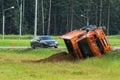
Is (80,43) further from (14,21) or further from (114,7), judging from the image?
(114,7)

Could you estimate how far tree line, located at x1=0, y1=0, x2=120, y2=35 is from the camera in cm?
14038

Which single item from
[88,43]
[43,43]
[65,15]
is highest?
[88,43]

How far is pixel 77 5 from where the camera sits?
147m

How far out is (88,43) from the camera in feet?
94.8

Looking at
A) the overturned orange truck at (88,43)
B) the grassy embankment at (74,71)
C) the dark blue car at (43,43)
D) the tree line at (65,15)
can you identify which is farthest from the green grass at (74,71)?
the tree line at (65,15)

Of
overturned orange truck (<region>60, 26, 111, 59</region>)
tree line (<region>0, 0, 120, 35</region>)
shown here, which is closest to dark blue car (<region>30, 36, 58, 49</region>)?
overturned orange truck (<region>60, 26, 111, 59</region>)

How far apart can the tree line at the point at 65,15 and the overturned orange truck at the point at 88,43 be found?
355 feet

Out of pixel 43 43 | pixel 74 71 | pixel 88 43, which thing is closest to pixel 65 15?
pixel 43 43

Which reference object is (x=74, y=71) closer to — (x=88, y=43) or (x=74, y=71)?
(x=74, y=71)

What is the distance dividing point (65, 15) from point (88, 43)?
118 metres

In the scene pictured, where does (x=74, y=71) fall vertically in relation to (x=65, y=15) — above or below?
above

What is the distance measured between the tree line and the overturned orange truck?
4255 inches

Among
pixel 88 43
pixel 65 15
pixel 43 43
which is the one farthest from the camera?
pixel 65 15

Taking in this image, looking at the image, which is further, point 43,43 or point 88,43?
point 43,43
